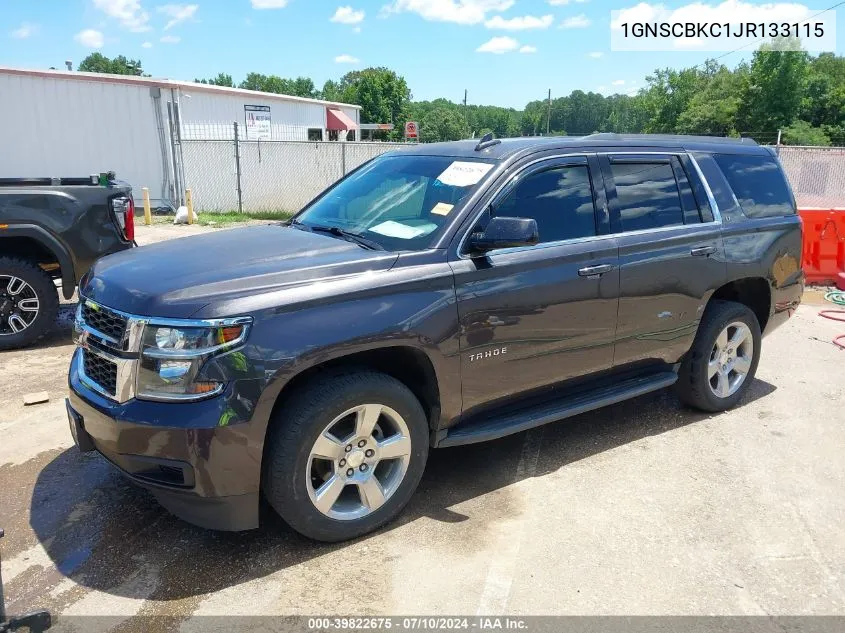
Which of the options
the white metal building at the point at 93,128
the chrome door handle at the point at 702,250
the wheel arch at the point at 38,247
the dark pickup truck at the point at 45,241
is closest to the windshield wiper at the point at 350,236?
the chrome door handle at the point at 702,250

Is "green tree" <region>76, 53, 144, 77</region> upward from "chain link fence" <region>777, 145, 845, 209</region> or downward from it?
upward

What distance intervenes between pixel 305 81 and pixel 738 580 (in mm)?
142053

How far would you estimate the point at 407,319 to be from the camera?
328 cm

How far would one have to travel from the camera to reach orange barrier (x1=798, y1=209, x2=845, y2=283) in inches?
370

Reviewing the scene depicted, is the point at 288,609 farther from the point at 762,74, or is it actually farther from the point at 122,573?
the point at 762,74

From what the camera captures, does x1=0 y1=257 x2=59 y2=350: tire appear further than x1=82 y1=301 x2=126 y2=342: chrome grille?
Yes

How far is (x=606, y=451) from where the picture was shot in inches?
176

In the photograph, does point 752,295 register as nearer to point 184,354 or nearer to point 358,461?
point 358,461

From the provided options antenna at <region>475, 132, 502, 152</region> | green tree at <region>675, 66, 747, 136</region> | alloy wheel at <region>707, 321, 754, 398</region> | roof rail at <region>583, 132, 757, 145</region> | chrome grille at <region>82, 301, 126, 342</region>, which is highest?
green tree at <region>675, 66, 747, 136</region>

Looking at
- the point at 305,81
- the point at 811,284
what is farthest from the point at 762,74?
the point at 305,81

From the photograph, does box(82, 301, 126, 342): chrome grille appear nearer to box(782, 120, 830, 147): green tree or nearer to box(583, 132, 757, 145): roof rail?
box(583, 132, 757, 145): roof rail

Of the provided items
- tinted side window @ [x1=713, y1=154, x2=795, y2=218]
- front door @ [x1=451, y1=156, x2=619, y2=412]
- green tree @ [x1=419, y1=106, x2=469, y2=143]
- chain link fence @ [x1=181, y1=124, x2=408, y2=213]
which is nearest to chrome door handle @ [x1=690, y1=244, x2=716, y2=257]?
tinted side window @ [x1=713, y1=154, x2=795, y2=218]

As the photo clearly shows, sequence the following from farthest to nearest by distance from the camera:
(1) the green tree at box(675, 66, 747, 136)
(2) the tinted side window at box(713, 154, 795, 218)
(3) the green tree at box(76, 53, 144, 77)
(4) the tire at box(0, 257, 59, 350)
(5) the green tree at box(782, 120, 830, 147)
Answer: (3) the green tree at box(76, 53, 144, 77)
(1) the green tree at box(675, 66, 747, 136)
(5) the green tree at box(782, 120, 830, 147)
(4) the tire at box(0, 257, 59, 350)
(2) the tinted side window at box(713, 154, 795, 218)

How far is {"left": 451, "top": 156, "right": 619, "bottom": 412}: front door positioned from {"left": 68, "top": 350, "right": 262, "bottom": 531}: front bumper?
3.99 feet
